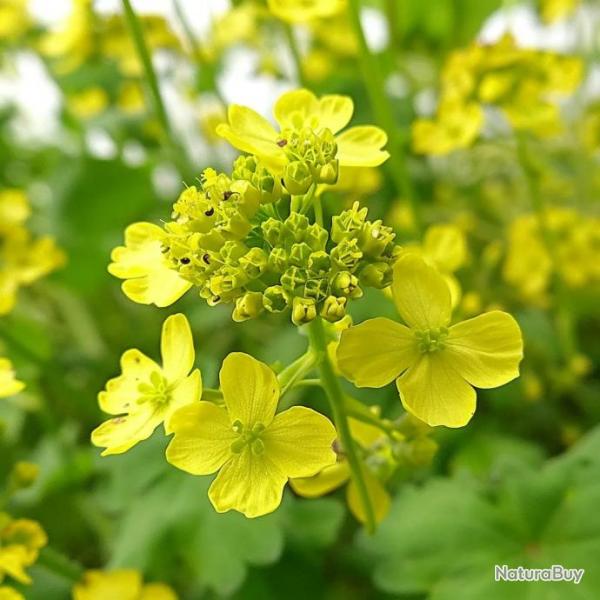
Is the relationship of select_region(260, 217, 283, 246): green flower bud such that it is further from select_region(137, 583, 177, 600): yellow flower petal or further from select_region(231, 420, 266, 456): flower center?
select_region(137, 583, 177, 600): yellow flower petal

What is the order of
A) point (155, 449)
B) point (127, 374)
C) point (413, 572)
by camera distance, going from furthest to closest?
point (155, 449) → point (413, 572) → point (127, 374)

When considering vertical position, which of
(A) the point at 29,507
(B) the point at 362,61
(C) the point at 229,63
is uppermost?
(C) the point at 229,63

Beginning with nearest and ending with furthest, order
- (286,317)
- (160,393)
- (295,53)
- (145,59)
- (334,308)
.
→ (334,308), (160,393), (145,59), (295,53), (286,317)

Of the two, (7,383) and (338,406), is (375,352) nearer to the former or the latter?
(338,406)

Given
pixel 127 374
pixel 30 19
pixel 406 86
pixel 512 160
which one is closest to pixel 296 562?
pixel 127 374

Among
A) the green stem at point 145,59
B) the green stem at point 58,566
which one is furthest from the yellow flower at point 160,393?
the green stem at point 145,59

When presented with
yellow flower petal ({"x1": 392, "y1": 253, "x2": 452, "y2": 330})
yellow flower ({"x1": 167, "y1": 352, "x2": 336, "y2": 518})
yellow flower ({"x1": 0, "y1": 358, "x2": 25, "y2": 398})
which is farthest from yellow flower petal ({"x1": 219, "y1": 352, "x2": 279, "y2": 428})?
yellow flower ({"x1": 0, "y1": 358, "x2": 25, "y2": 398})

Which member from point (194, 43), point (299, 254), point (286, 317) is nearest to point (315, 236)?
point (299, 254)

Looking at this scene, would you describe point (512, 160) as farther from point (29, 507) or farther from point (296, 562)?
point (29, 507)
